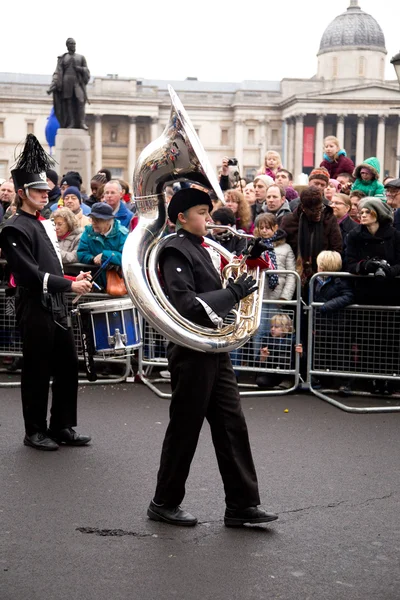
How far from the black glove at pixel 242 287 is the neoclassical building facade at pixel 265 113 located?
84.6 m

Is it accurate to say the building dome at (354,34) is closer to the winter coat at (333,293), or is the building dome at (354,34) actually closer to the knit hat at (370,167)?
the knit hat at (370,167)

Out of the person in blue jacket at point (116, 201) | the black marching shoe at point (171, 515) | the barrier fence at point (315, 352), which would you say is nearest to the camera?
the black marching shoe at point (171, 515)

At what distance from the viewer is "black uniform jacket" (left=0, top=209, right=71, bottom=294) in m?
6.82

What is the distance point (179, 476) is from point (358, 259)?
13.6 ft

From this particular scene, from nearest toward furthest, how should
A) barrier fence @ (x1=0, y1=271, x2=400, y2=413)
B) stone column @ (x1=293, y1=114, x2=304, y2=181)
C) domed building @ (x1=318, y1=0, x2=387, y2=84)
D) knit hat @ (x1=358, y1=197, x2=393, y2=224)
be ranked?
knit hat @ (x1=358, y1=197, x2=393, y2=224) < barrier fence @ (x1=0, y1=271, x2=400, y2=413) < stone column @ (x1=293, y1=114, x2=304, y2=181) < domed building @ (x1=318, y1=0, x2=387, y2=84)

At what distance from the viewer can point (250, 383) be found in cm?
967

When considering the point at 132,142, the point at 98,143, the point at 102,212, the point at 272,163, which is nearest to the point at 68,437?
the point at 102,212

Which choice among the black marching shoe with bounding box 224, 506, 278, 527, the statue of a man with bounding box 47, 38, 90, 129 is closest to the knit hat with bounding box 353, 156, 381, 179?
the black marching shoe with bounding box 224, 506, 278, 527

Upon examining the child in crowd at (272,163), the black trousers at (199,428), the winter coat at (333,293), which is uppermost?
the child in crowd at (272,163)

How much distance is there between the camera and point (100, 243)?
9688 millimetres

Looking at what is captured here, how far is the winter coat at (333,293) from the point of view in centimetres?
893

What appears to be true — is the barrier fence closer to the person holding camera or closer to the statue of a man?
the person holding camera

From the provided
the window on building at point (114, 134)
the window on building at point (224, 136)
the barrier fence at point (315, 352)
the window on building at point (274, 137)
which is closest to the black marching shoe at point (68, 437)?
the barrier fence at point (315, 352)

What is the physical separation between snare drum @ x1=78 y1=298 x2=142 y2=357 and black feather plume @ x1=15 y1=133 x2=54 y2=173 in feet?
3.78
